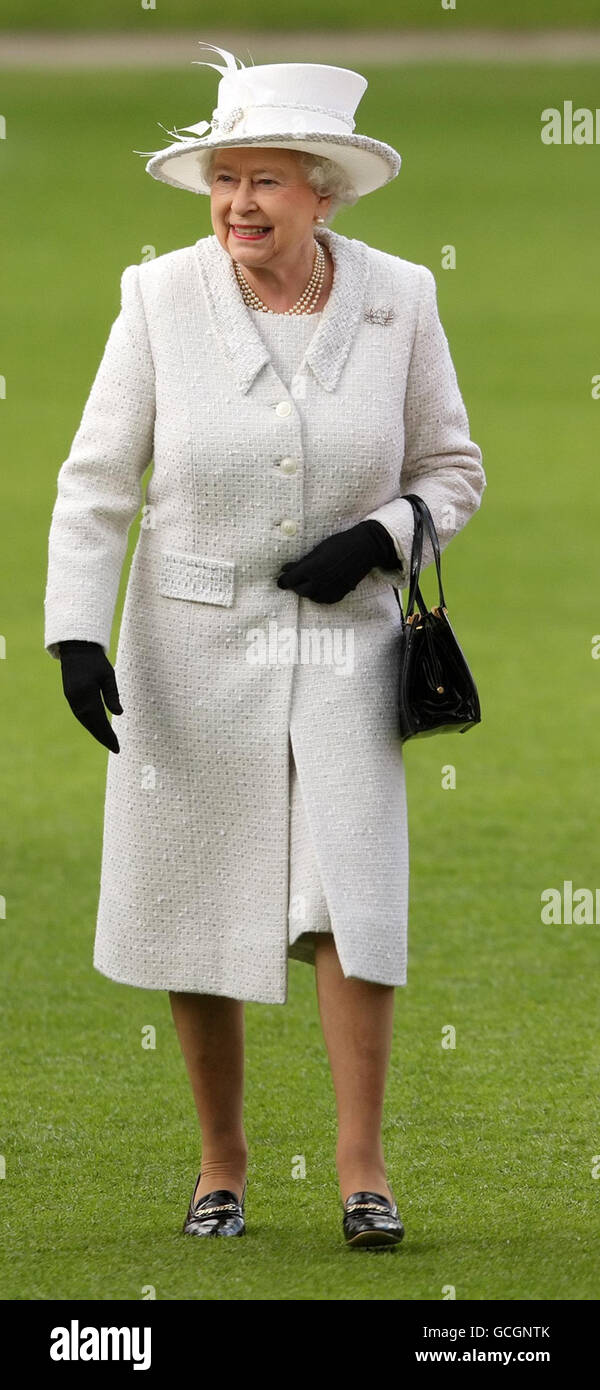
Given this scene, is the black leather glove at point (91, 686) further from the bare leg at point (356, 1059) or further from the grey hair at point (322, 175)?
the grey hair at point (322, 175)

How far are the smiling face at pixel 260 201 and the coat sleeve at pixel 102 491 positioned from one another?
0.63ft

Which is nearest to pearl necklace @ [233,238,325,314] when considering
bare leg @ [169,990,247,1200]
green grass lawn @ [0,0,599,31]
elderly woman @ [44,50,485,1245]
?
Result: elderly woman @ [44,50,485,1245]

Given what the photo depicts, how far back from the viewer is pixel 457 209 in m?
20.1

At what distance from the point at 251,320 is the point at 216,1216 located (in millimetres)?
1354

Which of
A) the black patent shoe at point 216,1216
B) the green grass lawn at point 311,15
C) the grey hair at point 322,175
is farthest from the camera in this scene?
the green grass lawn at point 311,15

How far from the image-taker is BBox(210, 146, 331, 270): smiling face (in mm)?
3529

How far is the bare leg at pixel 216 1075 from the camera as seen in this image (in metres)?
3.72

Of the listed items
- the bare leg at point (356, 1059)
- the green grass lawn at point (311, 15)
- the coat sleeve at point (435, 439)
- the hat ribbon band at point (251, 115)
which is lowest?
the bare leg at point (356, 1059)

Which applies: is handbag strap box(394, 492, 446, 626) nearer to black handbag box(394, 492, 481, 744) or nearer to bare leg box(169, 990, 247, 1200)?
black handbag box(394, 492, 481, 744)

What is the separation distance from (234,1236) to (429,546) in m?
1.09

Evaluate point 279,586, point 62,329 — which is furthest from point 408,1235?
point 62,329

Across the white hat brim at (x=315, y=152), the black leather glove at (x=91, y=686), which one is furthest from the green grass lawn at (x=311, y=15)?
the black leather glove at (x=91, y=686)

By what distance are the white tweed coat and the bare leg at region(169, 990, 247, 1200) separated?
10cm

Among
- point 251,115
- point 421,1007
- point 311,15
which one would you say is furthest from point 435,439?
point 311,15
